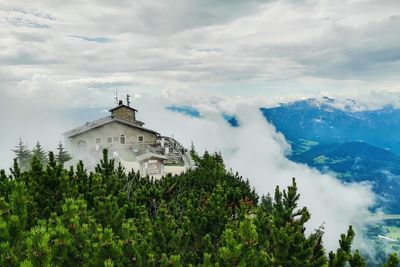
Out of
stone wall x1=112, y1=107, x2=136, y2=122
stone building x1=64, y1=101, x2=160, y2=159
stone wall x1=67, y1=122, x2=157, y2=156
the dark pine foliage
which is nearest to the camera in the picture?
the dark pine foliage

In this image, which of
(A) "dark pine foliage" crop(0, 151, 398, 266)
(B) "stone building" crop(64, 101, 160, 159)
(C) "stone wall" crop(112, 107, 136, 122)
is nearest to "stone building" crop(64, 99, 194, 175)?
(B) "stone building" crop(64, 101, 160, 159)

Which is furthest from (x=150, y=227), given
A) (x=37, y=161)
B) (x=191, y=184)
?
(x=191, y=184)

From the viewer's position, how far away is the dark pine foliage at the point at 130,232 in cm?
920

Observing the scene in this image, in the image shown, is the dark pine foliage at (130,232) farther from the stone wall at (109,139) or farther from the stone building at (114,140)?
the stone wall at (109,139)

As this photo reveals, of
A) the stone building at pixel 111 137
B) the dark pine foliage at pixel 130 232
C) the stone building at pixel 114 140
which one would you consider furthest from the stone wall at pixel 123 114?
the dark pine foliage at pixel 130 232

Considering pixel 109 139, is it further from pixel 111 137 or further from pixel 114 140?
pixel 114 140

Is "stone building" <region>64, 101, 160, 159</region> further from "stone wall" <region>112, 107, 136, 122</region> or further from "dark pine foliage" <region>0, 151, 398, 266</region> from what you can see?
"dark pine foliage" <region>0, 151, 398, 266</region>

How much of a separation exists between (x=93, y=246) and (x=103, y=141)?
60613mm

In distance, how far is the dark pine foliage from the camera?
9.20 m

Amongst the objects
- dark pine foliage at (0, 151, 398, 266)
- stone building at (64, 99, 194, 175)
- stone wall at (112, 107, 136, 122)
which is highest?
stone wall at (112, 107, 136, 122)

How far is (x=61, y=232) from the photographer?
29.5 ft

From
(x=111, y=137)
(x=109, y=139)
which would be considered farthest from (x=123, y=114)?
(x=109, y=139)

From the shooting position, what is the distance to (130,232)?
37.6 ft

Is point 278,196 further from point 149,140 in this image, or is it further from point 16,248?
point 149,140
